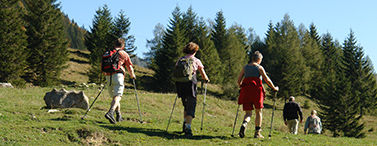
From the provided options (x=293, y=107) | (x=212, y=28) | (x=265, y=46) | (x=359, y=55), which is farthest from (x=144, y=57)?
(x=293, y=107)

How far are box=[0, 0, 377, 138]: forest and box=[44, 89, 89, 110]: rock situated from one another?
27.0m

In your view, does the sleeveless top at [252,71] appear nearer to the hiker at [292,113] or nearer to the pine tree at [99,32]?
the hiker at [292,113]

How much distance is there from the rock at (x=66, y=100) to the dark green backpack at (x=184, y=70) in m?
5.60

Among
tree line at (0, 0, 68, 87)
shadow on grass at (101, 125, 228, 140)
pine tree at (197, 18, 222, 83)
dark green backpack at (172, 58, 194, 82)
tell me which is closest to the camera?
dark green backpack at (172, 58, 194, 82)

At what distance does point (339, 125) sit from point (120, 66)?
37.7m

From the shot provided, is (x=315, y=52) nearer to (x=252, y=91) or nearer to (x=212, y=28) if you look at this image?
(x=212, y=28)

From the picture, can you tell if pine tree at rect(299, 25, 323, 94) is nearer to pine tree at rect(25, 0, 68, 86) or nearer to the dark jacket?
pine tree at rect(25, 0, 68, 86)

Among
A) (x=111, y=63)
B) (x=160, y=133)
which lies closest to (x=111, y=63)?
(x=111, y=63)

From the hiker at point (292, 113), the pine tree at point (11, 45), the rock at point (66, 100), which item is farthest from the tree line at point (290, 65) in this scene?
the rock at point (66, 100)

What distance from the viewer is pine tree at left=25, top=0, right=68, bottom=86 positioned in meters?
41.9

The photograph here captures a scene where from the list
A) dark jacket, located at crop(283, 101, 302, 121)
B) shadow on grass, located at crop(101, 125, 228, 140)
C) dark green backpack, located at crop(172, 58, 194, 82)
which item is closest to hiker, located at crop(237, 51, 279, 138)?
shadow on grass, located at crop(101, 125, 228, 140)

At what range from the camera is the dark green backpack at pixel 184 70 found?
8211mm

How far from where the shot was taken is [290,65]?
52531 mm

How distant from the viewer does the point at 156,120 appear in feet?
40.2
